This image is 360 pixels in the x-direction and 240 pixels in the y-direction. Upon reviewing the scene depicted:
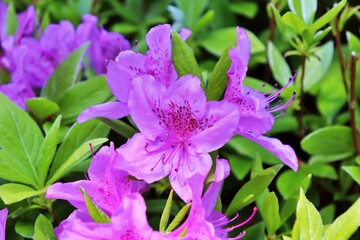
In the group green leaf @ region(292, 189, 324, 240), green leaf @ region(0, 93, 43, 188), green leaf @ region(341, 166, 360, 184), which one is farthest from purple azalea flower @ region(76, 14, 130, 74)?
green leaf @ region(292, 189, 324, 240)

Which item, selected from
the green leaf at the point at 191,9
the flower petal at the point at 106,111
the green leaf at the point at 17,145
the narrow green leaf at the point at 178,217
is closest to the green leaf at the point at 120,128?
the flower petal at the point at 106,111

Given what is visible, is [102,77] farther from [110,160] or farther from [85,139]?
[110,160]

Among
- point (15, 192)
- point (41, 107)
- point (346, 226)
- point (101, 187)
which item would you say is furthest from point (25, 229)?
point (346, 226)

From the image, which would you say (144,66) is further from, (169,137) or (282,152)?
(282,152)

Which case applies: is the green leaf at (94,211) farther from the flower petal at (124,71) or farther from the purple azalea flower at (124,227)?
the flower petal at (124,71)

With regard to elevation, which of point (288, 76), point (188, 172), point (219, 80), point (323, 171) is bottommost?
point (323, 171)

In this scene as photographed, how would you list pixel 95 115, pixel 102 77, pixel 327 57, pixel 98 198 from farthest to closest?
pixel 327 57 → pixel 102 77 → pixel 95 115 → pixel 98 198

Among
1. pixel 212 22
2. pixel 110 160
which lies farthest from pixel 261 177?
pixel 212 22
